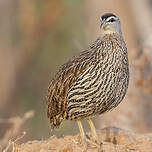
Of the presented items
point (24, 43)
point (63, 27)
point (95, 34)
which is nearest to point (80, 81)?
point (95, 34)

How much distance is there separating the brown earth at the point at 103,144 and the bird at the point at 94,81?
238mm

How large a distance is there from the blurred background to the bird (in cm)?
766

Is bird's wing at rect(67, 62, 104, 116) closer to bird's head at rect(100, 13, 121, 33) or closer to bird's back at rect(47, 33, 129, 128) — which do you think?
bird's back at rect(47, 33, 129, 128)

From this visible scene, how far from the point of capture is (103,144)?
342 inches

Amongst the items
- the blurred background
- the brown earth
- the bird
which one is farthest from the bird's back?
the blurred background

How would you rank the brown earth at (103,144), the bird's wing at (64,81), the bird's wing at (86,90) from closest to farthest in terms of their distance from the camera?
1. the brown earth at (103,144)
2. the bird's wing at (86,90)
3. the bird's wing at (64,81)

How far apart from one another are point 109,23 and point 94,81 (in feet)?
2.80

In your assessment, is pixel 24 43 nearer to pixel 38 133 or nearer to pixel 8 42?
pixel 8 42

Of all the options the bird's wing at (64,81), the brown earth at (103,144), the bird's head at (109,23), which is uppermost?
the bird's head at (109,23)

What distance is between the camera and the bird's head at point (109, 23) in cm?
883

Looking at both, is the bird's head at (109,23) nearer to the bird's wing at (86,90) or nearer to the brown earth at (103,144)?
the bird's wing at (86,90)

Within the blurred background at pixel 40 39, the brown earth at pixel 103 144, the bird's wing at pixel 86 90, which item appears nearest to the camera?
the brown earth at pixel 103 144

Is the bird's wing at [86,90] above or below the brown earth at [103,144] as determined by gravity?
above

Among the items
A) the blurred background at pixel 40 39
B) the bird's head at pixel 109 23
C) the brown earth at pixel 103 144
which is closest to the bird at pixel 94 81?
the bird's head at pixel 109 23
